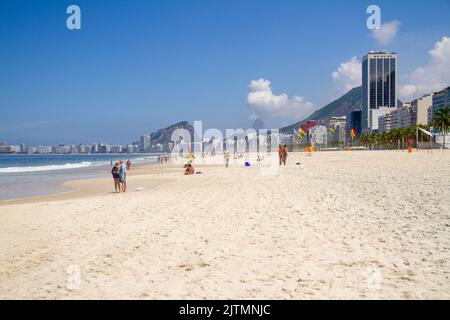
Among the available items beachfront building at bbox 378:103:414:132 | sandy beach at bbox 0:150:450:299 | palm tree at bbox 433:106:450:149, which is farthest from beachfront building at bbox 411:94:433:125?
sandy beach at bbox 0:150:450:299

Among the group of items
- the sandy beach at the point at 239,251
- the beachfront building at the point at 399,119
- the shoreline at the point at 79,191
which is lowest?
the shoreline at the point at 79,191

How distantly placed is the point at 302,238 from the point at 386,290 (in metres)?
2.23

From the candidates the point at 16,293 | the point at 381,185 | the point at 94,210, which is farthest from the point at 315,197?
the point at 16,293

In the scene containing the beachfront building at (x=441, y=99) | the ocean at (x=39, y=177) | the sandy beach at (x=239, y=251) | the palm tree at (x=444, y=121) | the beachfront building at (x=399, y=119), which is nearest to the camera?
the sandy beach at (x=239, y=251)

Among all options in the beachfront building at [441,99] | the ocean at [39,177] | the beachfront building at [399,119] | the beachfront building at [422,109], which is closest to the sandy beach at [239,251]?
the ocean at [39,177]

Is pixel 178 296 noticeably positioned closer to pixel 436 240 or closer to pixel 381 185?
pixel 436 240

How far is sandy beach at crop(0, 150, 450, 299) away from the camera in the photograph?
13.1 ft

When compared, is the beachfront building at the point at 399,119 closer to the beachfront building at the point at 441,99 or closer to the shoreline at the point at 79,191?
the beachfront building at the point at 441,99

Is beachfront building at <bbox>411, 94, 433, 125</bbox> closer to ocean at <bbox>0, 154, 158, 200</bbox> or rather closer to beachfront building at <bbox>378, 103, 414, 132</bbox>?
beachfront building at <bbox>378, 103, 414, 132</bbox>

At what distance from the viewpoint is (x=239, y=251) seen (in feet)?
17.8

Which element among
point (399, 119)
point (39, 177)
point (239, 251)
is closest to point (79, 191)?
point (239, 251)

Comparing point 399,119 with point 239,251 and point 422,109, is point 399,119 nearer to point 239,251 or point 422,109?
point 422,109

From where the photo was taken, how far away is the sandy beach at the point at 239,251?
3.99m
